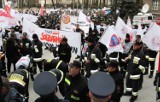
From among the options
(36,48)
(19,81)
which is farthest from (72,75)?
(36,48)

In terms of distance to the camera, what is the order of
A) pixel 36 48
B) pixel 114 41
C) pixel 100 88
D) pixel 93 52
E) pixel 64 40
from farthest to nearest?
1. pixel 36 48
2. pixel 64 40
3. pixel 114 41
4. pixel 93 52
5. pixel 100 88

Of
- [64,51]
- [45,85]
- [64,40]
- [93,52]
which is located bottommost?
[64,51]

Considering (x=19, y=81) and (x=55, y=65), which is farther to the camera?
(x=55, y=65)

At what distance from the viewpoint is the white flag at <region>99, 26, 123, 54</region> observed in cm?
857

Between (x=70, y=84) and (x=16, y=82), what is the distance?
0.92 metres

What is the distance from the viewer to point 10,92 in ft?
12.8

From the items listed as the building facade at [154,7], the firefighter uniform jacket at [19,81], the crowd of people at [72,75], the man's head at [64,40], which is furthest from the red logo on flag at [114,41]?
the building facade at [154,7]

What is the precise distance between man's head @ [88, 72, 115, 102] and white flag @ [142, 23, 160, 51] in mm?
6269

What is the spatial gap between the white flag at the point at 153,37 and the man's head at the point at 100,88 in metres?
6.27

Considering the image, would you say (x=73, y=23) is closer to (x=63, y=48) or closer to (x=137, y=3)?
(x=63, y=48)

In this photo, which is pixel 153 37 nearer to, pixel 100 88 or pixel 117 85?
pixel 117 85

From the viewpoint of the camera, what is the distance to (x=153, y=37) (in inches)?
349

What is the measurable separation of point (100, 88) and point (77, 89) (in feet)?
7.03

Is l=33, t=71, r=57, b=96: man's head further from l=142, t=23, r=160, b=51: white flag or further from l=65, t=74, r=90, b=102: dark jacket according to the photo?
l=142, t=23, r=160, b=51: white flag
